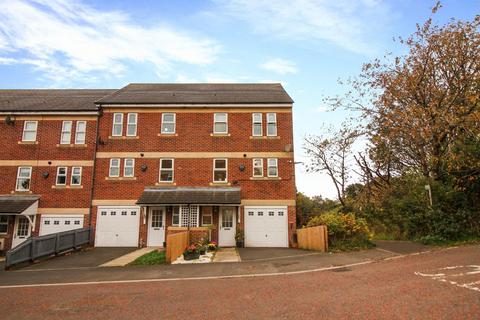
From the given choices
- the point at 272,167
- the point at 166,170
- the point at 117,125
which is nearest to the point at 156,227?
the point at 166,170

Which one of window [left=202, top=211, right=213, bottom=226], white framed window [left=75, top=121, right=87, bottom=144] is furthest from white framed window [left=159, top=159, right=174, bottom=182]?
white framed window [left=75, top=121, right=87, bottom=144]

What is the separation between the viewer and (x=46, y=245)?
587 inches

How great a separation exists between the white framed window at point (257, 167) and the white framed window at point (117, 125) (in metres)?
9.25

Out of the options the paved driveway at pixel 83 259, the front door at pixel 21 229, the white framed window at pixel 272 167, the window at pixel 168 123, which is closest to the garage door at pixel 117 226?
the paved driveway at pixel 83 259

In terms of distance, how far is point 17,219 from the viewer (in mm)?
19047

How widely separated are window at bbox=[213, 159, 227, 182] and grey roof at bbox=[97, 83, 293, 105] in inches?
160

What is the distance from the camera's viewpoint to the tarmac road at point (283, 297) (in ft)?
19.2

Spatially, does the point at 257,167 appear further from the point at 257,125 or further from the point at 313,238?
the point at 313,238

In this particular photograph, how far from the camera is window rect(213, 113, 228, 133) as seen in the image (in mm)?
20234

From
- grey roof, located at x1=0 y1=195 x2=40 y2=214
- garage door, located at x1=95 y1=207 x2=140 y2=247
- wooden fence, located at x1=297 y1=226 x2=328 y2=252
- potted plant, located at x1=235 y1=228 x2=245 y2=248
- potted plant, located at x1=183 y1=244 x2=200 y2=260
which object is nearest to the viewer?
potted plant, located at x1=183 y1=244 x2=200 y2=260

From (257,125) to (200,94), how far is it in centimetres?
500

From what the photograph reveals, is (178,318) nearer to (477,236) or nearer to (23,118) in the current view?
(477,236)

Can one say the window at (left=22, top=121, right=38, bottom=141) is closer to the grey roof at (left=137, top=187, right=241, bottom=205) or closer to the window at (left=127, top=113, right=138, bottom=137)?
the window at (left=127, top=113, right=138, bottom=137)

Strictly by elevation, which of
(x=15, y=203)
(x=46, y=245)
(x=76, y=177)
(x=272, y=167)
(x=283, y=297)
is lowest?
(x=283, y=297)
